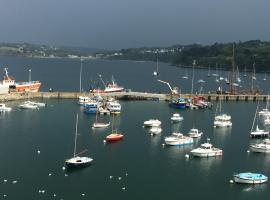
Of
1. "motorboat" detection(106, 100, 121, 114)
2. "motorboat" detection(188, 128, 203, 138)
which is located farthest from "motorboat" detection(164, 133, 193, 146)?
"motorboat" detection(106, 100, 121, 114)

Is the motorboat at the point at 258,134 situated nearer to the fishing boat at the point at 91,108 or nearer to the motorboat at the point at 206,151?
the motorboat at the point at 206,151

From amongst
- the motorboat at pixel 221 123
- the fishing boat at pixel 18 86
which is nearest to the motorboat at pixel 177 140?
the motorboat at pixel 221 123

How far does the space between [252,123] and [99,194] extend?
23597 mm

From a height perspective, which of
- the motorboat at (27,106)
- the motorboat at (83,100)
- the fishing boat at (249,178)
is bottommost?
the fishing boat at (249,178)

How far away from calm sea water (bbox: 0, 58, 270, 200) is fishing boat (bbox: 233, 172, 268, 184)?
0.35 metres

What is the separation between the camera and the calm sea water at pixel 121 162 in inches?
1034

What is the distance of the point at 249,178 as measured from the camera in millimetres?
27797

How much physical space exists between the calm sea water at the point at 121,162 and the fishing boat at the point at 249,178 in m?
0.35

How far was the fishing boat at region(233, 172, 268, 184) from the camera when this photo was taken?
27.8 m

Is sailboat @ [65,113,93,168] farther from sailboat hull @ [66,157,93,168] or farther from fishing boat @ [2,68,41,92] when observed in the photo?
fishing boat @ [2,68,41,92]

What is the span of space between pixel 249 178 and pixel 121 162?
23.7 feet

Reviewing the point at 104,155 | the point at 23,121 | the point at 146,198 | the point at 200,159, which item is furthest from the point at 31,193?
the point at 23,121

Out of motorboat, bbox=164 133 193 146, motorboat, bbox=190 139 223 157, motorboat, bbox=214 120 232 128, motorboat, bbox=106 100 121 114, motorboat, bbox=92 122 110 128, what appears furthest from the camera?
motorboat, bbox=106 100 121 114

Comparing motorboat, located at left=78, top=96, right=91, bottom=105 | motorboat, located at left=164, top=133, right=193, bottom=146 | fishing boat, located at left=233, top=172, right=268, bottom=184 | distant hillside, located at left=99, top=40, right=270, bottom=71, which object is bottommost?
fishing boat, located at left=233, top=172, right=268, bottom=184
